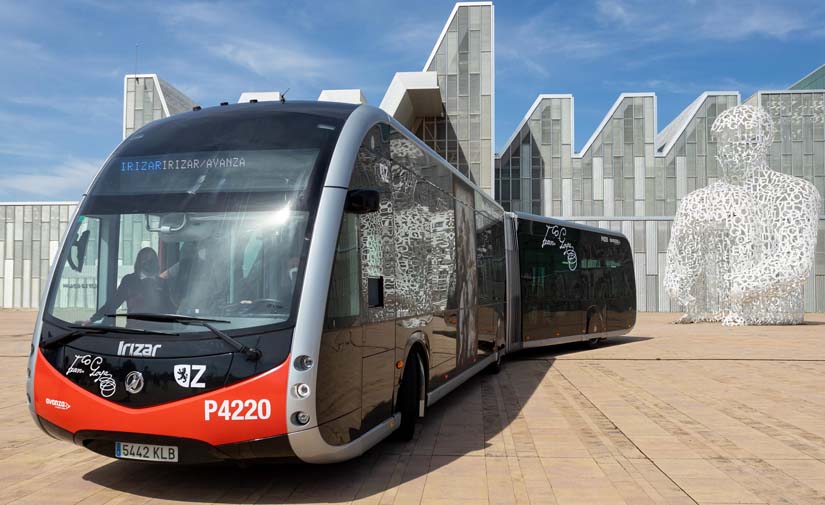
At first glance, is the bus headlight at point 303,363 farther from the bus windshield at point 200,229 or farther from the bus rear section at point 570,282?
the bus rear section at point 570,282

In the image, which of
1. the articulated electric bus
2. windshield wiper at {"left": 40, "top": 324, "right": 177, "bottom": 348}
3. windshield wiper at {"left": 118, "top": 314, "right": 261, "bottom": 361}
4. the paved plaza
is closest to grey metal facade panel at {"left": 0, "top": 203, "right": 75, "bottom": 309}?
the paved plaza

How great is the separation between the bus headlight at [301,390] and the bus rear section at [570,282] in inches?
393

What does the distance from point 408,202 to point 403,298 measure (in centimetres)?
95

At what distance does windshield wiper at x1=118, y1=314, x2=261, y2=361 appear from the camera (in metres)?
5.06

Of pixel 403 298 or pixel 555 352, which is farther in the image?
pixel 555 352

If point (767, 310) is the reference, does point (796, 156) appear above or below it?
above

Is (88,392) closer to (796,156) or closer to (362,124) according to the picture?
(362,124)

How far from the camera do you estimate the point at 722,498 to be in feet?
18.1

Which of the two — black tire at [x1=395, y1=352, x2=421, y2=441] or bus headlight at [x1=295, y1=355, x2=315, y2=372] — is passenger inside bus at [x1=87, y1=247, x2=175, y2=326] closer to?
bus headlight at [x1=295, y1=355, x2=315, y2=372]

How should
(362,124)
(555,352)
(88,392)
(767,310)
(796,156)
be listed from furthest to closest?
1. (796,156)
2. (767,310)
3. (555,352)
4. (362,124)
5. (88,392)

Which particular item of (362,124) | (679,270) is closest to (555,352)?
(679,270)

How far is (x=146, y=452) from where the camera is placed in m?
5.24
